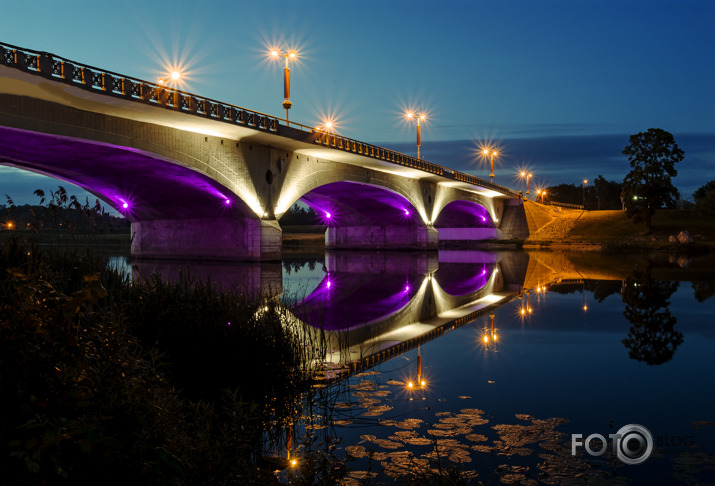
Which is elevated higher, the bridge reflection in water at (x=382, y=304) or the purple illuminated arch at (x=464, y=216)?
the purple illuminated arch at (x=464, y=216)

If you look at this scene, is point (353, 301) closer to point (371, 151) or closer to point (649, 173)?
point (371, 151)

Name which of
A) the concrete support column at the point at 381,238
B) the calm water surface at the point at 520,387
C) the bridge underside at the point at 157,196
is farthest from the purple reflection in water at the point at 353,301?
the concrete support column at the point at 381,238

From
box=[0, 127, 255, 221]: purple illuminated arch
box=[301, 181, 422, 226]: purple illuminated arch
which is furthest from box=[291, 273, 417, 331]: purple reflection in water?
box=[301, 181, 422, 226]: purple illuminated arch

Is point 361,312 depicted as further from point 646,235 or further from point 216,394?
point 646,235

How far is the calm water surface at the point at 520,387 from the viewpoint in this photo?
5547 millimetres

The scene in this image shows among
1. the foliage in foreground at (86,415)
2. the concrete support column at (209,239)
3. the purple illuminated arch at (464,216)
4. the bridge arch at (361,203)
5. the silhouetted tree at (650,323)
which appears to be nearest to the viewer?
the foliage in foreground at (86,415)

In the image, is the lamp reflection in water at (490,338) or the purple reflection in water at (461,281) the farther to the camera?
the purple reflection in water at (461,281)

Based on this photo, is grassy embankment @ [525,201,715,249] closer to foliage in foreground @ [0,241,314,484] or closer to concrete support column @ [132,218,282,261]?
concrete support column @ [132,218,282,261]

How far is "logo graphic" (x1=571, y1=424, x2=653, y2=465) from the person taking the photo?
221 inches

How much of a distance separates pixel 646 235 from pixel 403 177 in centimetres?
3414

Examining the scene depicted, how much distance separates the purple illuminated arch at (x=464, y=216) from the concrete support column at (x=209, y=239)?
46778mm

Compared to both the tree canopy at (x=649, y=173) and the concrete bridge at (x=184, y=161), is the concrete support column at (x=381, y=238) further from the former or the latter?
the tree canopy at (x=649, y=173)

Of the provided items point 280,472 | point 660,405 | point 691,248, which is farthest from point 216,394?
point 691,248

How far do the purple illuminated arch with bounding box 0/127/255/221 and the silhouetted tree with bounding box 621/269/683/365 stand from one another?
24.4m
